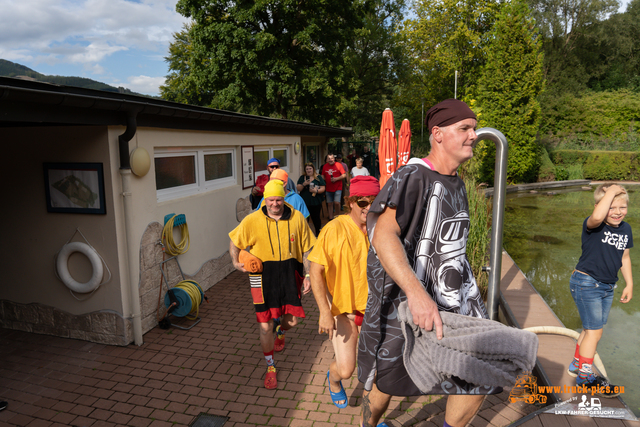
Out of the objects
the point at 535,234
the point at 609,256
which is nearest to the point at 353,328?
the point at 609,256

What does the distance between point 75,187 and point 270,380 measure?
10.0ft

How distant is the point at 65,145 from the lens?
183 inches

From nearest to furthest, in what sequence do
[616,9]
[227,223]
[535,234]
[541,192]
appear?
[227,223] → [535,234] → [541,192] → [616,9]

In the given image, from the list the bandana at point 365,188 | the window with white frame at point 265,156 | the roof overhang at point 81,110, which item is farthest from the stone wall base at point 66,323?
the window with white frame at point 265,156

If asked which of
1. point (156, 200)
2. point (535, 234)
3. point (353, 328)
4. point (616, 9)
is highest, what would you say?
point (616, 9)

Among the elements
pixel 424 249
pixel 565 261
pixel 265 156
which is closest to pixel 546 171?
pixel 565 261

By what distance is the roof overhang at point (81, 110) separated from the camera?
10.8 feet

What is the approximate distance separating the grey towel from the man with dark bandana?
0.07 metres

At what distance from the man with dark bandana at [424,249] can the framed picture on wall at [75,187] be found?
3.67 metres

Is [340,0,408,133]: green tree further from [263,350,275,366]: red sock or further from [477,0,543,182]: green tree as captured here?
[263,350,275,366]: red sock

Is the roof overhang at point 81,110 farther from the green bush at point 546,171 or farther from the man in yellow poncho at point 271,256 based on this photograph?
the green bush at point 546,171

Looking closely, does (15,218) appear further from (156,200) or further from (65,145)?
(156,200)

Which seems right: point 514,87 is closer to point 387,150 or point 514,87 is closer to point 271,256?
point 387,150

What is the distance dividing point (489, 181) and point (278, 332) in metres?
19.9
